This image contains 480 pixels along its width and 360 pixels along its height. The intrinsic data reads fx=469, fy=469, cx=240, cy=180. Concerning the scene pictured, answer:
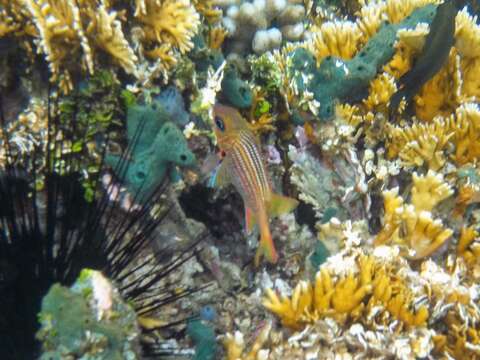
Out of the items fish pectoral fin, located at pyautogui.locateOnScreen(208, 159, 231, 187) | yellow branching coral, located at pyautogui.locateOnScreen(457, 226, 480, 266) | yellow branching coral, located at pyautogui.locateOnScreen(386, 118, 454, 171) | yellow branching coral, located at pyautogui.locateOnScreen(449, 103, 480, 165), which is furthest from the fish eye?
yellow branching coral, located at pyautogui.locateOnScreen(449, 103, 480, 165)

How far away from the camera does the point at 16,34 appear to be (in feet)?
9.20

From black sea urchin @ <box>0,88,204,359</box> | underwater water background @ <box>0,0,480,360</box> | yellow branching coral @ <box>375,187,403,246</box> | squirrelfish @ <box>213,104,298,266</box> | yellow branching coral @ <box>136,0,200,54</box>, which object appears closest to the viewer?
black sea urchin @ <box>0,88,204,359</box>

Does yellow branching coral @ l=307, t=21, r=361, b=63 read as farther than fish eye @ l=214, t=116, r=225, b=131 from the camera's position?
Yes

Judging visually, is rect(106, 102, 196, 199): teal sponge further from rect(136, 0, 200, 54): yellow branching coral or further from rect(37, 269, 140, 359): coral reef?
rect(37, 269, 140, 359): coral reef

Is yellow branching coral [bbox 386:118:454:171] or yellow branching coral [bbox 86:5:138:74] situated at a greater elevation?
yellow branching coral [bbox 86:5:138:74]

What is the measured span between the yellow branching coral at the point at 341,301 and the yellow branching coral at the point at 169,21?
1.78m

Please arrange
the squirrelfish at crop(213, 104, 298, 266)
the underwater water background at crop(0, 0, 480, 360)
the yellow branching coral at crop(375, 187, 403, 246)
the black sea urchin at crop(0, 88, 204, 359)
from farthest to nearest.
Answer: the yellow branching coral at crop(375, 187, 403, 246) → the squirrelfish at crop(213, 104, 298, 266) → the underwater water background at crop(0, 0, 480, 360) → the black sea urchin at crop(0, 88, 204, 359)

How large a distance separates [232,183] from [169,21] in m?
1.18

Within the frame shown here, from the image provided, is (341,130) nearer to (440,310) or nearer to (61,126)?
(440,310)

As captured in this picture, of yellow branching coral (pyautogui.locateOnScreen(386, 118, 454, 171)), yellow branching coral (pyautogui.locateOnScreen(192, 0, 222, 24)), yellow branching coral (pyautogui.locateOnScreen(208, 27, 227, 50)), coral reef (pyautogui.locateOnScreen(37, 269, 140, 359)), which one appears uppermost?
yellow branching coral (pyautogui.locateOnScreen(192, 0, 222, 24))

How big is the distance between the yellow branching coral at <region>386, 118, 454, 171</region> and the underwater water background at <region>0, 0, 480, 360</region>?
0.05 feet

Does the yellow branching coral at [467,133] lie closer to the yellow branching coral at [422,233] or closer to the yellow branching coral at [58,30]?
the yellow branching coral at [422,233]

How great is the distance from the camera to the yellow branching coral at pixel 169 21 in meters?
3.10

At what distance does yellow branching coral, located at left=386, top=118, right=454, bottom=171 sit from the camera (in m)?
3.66
